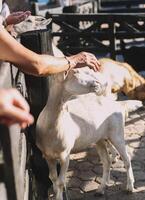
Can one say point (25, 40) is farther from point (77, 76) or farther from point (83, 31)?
point (83, 31)

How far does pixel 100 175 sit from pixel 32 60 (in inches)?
108

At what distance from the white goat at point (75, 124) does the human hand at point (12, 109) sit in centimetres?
223

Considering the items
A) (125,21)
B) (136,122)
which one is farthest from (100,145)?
(125,21)

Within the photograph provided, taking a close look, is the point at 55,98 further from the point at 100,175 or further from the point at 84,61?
the point at 100,175

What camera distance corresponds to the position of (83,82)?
355 centimetres

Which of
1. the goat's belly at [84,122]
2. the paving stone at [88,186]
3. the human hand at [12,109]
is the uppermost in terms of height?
the human hand at [12,109]

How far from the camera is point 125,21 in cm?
873

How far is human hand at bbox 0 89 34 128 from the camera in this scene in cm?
128

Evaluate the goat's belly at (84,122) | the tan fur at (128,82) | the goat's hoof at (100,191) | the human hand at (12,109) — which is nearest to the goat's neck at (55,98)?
the goat's belly at (84,122)

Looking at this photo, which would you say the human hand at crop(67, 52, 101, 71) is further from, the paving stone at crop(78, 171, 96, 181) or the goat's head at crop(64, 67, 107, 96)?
the paving stone at crop(78, 171, 96, 181)

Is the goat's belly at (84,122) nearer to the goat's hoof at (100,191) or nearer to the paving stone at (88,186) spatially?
the goat's hoof at (100,191)

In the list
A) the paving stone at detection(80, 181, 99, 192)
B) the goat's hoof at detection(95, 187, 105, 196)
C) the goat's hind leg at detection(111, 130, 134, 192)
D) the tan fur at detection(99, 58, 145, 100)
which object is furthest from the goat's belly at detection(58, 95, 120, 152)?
the tan fur at detection(99, 58, 145, 100)

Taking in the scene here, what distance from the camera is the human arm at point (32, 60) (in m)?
2.33

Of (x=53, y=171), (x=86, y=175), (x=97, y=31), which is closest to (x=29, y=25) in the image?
(x=53, y=171)
